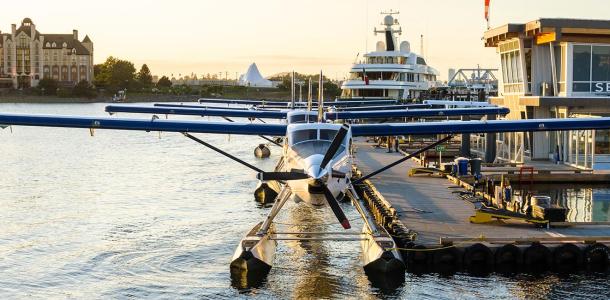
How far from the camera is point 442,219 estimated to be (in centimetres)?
2339

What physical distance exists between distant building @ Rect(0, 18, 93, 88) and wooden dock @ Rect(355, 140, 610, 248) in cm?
16913

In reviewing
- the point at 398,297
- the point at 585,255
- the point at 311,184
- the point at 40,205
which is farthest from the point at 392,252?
the point at 40,205

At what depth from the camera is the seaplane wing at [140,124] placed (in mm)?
22688

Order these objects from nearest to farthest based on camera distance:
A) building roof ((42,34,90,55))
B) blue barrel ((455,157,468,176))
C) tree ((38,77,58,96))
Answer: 1. blue barrel ((455,157,468,176))
2. tree ((38,77,58,96))
3. building roof ((42,34,90,55))

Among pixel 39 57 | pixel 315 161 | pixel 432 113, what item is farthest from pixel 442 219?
pixel 39 57

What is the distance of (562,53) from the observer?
37.2m

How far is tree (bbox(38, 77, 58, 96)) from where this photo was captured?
176375mm

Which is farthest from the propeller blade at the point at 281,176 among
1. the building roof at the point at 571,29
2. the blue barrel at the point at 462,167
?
the building roof at the point at 571,29

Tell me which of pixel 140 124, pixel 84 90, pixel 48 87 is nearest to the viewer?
pixel 140 124

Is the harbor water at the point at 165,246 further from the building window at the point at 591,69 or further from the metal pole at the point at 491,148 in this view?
the building window at the point at 591,69

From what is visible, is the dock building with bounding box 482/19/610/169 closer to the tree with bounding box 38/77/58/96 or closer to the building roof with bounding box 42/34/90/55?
the tree with bounding box 38/77/58/96

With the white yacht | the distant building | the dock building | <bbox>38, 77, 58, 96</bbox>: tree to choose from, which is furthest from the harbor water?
the distant building

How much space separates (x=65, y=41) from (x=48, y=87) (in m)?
20.9

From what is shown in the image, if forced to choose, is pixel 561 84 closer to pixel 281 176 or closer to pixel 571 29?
pixel 571 29
